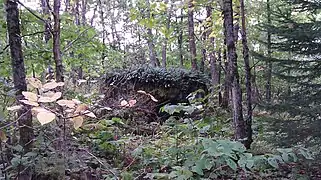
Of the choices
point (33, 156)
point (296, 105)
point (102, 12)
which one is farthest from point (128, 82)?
point (102, 12)

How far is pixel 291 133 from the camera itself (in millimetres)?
4203

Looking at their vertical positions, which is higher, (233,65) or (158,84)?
(233,65)

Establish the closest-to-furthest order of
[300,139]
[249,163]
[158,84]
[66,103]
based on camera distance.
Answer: [66,103] < [249,163] < [300,139] < [158,84]

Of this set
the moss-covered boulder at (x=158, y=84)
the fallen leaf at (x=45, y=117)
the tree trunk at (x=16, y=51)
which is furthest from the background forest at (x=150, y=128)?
the moss-covered boulder at (x=158, y=84)

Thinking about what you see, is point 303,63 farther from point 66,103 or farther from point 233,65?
point 66,103

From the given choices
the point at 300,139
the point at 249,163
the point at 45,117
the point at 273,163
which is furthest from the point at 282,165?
the point at 45,117

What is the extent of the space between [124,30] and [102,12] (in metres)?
1.95

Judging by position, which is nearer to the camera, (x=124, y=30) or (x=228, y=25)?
(x=228, y=25)

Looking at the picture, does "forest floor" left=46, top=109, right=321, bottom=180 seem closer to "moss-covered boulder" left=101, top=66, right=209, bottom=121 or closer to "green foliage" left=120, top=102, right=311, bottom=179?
"green foliage" left=120, top=102, right=311, bottom=179

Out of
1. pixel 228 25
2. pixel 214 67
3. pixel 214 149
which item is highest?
pixel 228 25

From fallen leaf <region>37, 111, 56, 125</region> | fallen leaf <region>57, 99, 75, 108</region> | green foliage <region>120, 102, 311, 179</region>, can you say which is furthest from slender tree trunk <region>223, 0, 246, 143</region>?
fallen leaf <region>37, 111, 56, 125</region>

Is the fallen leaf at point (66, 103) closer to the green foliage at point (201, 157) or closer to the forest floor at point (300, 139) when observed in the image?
the green foliage at point (201, 157)

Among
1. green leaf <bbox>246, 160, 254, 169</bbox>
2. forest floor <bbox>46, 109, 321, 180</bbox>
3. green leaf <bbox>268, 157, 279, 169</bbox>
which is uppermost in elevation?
green leaf <bbox>246, 160, 254, 169</bbox>

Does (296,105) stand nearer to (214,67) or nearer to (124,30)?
(214,67)
